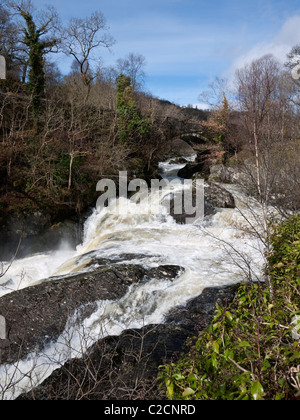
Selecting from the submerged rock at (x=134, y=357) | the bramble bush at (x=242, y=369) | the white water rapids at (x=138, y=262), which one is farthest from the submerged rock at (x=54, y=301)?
the bramble bush at (x=242, y=369)

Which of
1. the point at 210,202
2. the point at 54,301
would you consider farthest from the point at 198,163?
the point at 54,301

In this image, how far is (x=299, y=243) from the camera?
4.09 m

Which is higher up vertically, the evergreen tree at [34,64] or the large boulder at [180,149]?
the evergreen tree at [34,64]

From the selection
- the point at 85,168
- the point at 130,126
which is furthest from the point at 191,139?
the point at 85,168

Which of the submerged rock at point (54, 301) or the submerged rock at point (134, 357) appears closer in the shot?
the submerged rock at point (134, 357)

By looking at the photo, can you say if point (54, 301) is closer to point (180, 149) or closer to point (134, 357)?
point (134, 357)

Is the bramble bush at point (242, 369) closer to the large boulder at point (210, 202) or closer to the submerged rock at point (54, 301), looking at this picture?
the submerged rock at point (54, 301)

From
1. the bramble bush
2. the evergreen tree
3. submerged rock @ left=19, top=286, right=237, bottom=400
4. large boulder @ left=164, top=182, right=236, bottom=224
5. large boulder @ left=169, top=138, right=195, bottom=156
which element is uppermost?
the evergreen tree

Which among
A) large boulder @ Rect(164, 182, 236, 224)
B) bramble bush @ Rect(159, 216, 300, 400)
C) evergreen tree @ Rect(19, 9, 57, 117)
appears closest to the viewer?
bramble bush @ Rect(159, 216, 300, 400)

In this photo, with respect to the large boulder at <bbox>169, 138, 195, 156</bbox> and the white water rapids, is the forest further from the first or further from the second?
the large boulder at <bbox>169, 138, 195, 156</bbox>

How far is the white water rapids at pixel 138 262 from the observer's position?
4.53 m

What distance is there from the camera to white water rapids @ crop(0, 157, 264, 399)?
14.9 ft

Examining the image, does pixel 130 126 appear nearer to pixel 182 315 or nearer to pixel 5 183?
pixel 5 183

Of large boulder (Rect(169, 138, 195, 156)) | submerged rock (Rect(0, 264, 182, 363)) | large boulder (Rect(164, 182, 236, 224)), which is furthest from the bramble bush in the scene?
large boulder (Rect(169, 138, 195, 156))
